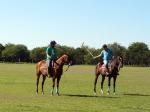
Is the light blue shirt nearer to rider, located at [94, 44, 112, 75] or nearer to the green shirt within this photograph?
rider, located at [94, 44, 112, 75]

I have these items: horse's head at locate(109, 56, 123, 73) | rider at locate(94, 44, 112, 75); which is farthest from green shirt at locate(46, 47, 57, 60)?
horse's head at locate(109, 56, 123, 73)

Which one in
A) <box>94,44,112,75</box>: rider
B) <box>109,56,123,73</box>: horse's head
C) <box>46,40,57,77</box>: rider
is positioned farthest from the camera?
<box>109,56,123,73</box>: horse's head

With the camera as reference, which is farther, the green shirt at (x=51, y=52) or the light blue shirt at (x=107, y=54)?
the light blue shirt at (x=107, y=54)

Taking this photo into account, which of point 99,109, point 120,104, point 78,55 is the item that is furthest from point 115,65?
point 78,55

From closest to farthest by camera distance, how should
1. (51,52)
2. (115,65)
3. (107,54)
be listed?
(51,52) < (107,54) < (115,65)

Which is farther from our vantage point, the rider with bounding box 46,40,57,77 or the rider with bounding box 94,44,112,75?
the rider with bounding box 94,44,112,75

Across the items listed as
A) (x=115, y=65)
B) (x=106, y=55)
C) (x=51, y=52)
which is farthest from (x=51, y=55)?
(x=115, y=65)

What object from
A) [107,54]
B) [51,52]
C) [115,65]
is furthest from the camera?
[115,65]

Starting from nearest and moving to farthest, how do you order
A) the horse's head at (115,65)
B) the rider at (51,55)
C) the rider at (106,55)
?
the rider at (51,55)
the rider at (106,55)
the horse's head at (115,65)

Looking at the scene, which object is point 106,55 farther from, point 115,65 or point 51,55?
point 51,55

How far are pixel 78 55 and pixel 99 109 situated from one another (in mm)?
145877

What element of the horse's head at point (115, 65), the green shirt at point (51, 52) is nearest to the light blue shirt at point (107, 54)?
the horse's head at point (115, 65)

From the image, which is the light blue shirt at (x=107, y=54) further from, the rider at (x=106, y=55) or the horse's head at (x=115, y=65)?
the horse's head at (x=115, y=65)

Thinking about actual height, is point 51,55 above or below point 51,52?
below
